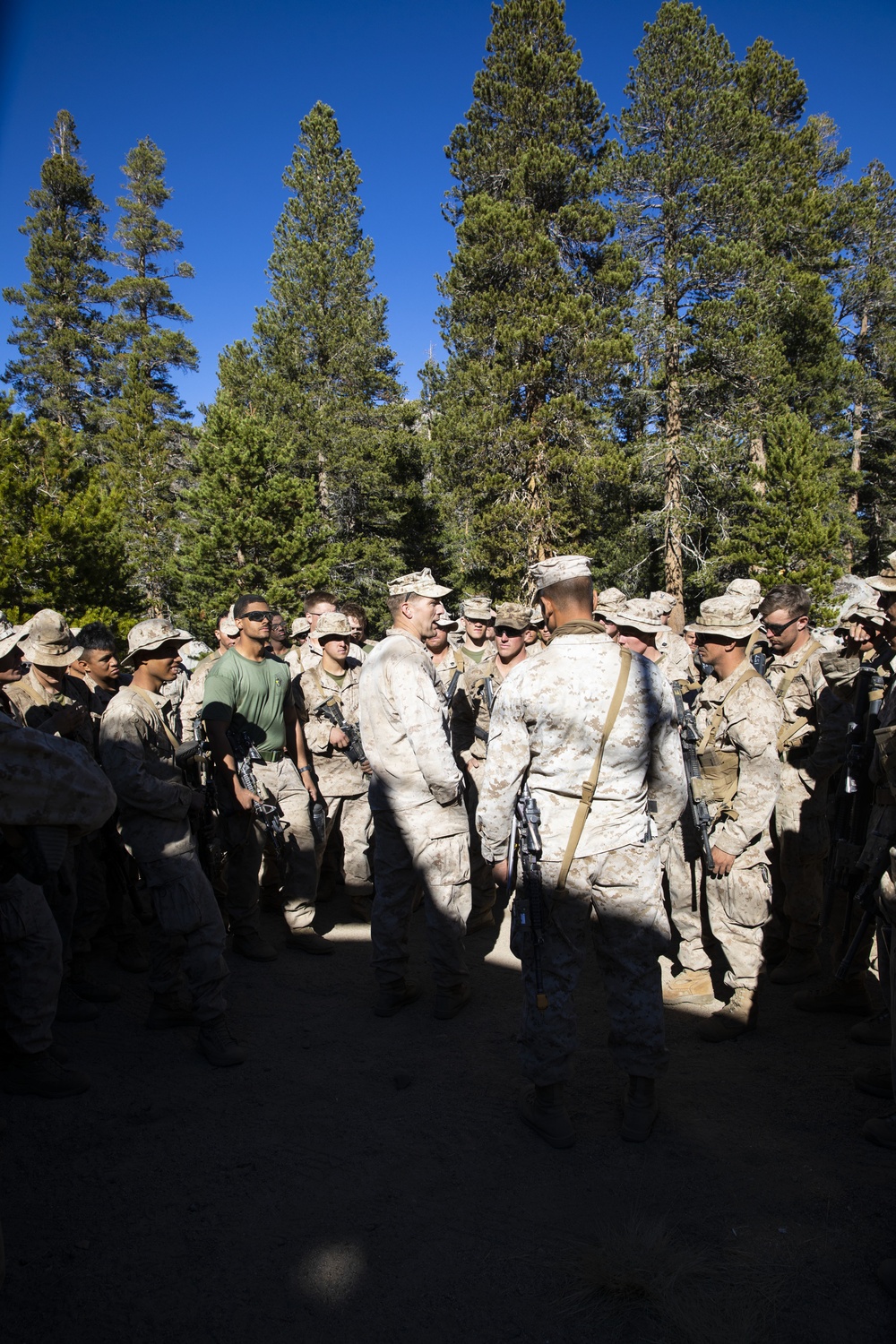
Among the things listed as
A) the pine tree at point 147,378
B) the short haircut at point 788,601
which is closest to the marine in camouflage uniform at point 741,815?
the short haircut at point 788,601

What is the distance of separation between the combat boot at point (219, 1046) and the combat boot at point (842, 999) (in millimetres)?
2929

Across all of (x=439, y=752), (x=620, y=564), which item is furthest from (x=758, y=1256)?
(x=620, y=564)

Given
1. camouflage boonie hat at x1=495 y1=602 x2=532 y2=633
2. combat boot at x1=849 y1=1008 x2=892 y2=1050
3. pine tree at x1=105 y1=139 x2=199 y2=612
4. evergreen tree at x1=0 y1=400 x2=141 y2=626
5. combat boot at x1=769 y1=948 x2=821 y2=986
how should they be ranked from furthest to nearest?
pine tree at x1=105 y1=139 x2=199 y2=612
evergreen tree at x1=0 y1=400 x2=141 y2=626
camouflage boonie hat at x1=495 y1=602 x2=532 y2=633
combat boot at x1=769 y1=948 x2=821 y2=986
combat boot at x1=849 y1=1008 x2=892 y2=1050

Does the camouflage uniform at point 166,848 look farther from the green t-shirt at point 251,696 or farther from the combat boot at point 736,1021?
the combat boot at point 736,1021

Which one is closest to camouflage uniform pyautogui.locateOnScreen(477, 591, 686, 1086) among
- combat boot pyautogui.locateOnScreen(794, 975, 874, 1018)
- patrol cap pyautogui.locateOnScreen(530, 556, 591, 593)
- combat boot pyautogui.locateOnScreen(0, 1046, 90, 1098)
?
patrol cap pyautogui.locateOnScreen(530, 556, 591, 593)

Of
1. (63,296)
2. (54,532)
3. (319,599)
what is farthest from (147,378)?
(319,599)

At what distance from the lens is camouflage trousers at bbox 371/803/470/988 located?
4023 millimetres

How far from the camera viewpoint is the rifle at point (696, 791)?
3934mm

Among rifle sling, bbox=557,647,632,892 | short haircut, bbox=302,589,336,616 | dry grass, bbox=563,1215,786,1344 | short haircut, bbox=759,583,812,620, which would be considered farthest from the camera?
short haircut, bbox=302,589,336,616

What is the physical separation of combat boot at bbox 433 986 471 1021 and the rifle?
4.89 feet

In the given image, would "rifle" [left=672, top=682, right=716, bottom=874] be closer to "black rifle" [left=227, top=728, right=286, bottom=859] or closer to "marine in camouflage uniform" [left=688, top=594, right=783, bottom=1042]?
"marine in camouflage uniform" [left=688, top=594, right=783, bottom=1042]

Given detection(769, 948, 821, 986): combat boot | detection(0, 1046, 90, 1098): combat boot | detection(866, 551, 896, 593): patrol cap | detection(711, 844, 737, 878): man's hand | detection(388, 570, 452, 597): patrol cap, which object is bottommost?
detection(769, 948, 821, 986): combat boot

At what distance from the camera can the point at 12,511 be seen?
62.6 ft

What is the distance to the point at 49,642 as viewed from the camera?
458 centimetres
